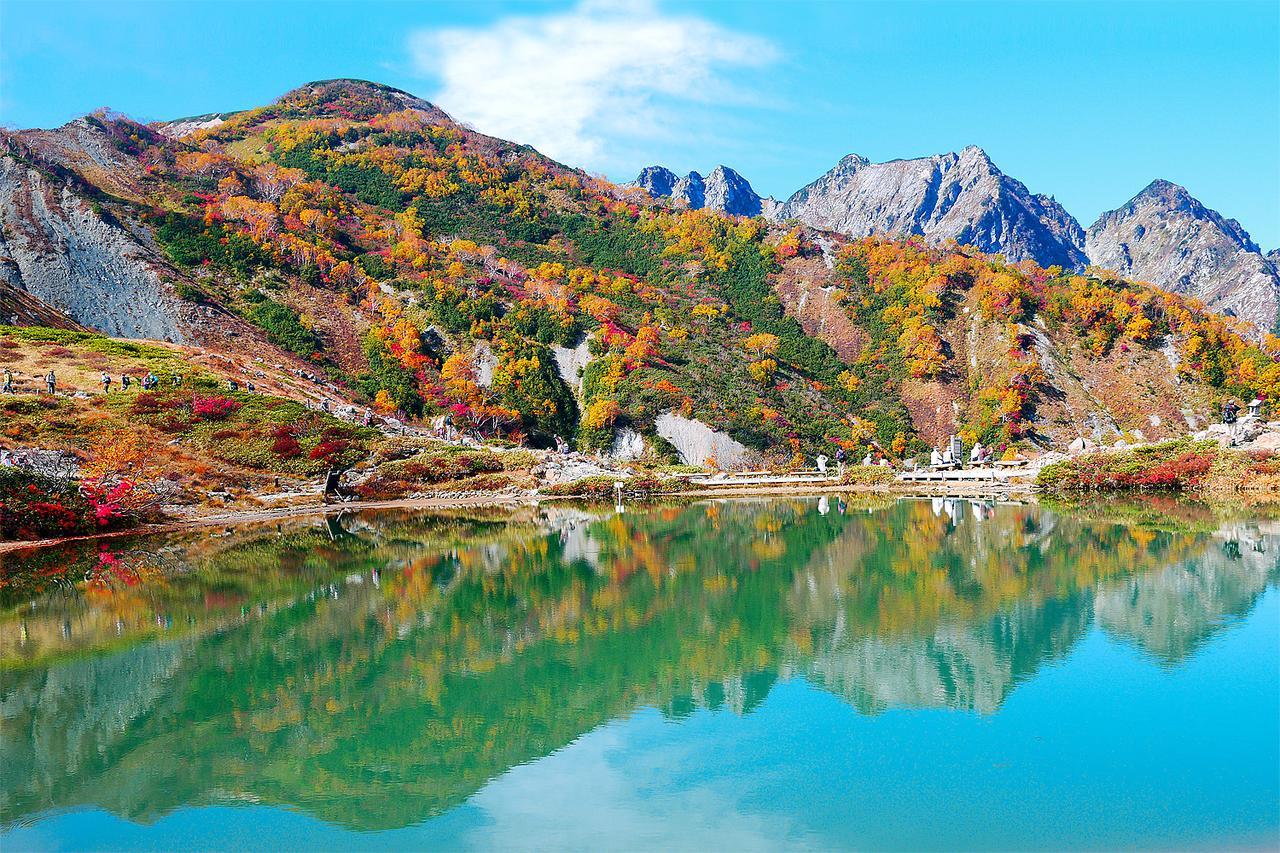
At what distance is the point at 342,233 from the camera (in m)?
91.9

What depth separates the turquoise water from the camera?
11.0 metres

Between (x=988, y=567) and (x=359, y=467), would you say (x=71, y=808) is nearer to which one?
(x=988, y=567)

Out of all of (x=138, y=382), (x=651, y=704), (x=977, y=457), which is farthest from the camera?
(x=977, y=457)

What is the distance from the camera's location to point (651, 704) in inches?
613

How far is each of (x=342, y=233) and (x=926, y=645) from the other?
8773cm

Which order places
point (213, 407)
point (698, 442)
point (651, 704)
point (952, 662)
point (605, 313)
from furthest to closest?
point (605, 313) < point (698, 442) < point (213, 407) < point (952, 662) < point (651, 704)

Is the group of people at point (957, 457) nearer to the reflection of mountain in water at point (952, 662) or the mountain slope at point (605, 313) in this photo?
the mountain slope at point (605, 313)

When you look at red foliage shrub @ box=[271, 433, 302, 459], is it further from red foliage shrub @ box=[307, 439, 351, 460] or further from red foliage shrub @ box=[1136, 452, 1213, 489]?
red foliage shrub @ box=[1136, 452, 1213, 489]

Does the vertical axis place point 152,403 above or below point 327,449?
above

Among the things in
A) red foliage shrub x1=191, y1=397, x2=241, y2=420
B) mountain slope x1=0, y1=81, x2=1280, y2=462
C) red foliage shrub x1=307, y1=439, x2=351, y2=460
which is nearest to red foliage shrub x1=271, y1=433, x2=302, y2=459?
red foliage shrub x1=307, y1=439, x2=351, y2=460

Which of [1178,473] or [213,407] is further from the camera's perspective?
[213,407]

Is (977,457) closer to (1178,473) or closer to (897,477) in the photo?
(897,477)

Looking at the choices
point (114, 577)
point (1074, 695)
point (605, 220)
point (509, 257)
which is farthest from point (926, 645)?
point (605, 220)

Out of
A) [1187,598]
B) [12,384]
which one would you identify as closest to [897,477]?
[1187,598]
